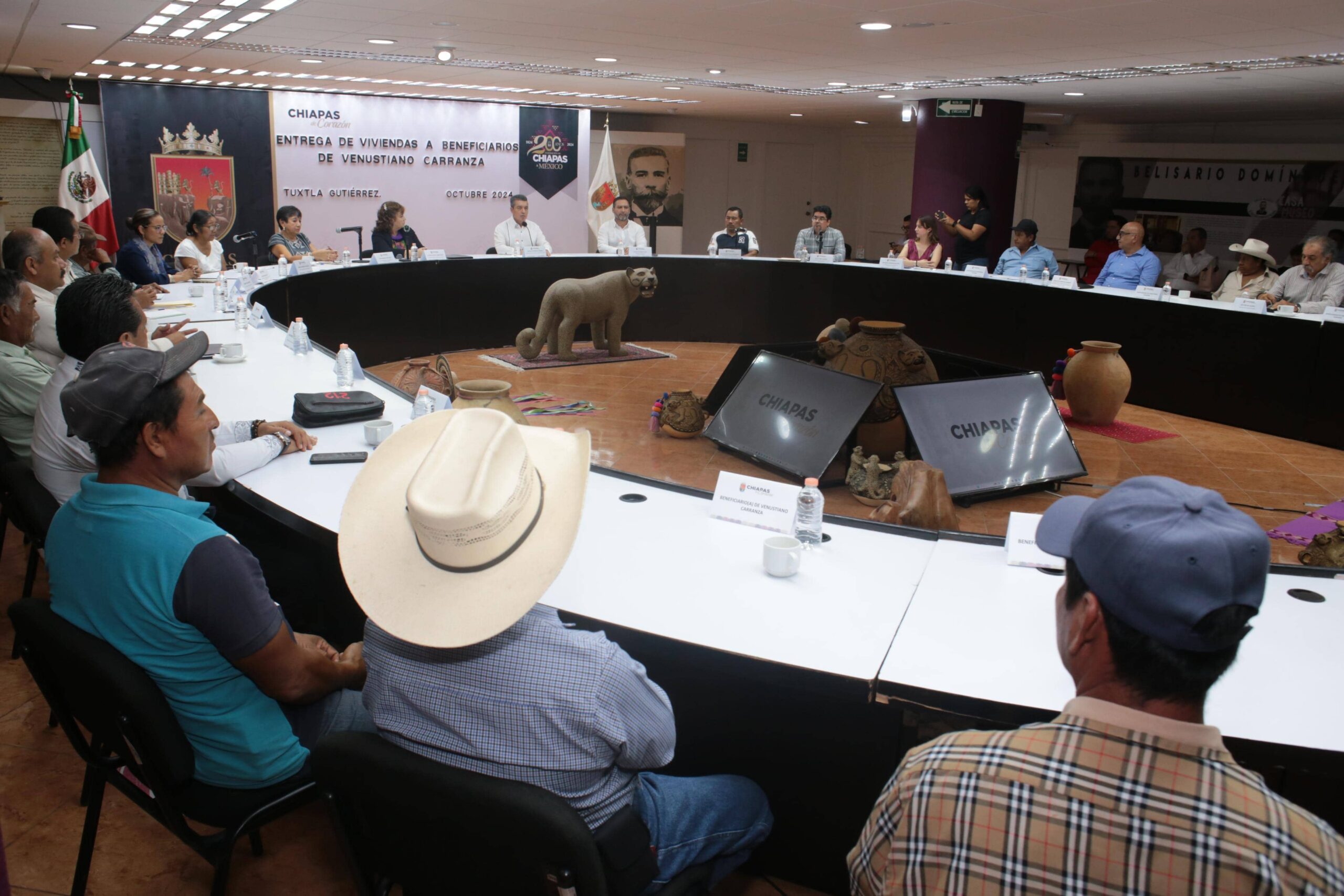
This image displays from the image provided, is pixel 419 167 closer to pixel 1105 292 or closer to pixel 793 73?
pixel 793 73

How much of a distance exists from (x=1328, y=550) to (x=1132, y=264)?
17.3 feet

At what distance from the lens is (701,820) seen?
60.7 inches

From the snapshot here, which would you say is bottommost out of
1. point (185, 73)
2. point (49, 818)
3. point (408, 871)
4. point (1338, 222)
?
point (49, 818)

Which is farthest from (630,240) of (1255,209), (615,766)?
(615,766)

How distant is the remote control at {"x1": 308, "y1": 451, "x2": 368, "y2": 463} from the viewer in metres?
2.72

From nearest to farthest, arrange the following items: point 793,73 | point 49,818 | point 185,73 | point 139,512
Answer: point 139,512 < point 49,818 < point 793,73 < point 185,73

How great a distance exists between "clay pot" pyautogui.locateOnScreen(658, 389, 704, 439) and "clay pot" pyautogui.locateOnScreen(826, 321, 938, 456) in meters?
0.89

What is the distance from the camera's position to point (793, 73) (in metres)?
8.38

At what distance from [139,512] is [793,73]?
786 centimetres

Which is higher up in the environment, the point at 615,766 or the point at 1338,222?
the point at 1338,222

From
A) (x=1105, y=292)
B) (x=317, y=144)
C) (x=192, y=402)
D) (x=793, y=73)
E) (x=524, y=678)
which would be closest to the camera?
(x=524, y=678)

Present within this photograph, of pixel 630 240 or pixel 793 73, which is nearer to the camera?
pixel 793 73

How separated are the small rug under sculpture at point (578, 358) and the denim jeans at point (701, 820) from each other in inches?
248

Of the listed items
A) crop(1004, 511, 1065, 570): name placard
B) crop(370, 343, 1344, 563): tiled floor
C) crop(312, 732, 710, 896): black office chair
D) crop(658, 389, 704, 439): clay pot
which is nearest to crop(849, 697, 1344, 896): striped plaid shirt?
crop(312, 732, 710, 896): black office chair
